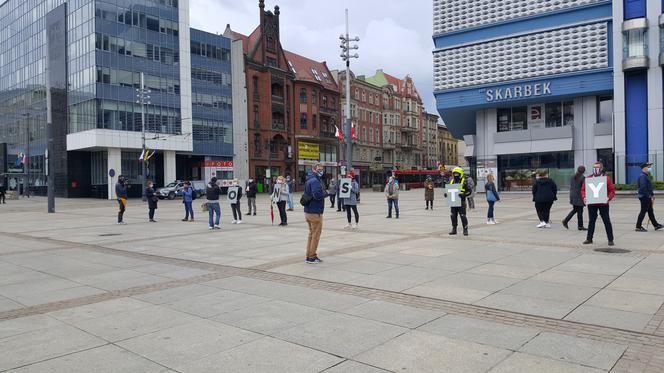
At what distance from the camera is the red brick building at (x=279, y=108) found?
204ft

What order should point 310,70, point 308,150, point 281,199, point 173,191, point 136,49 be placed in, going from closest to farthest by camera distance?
point 281,199 → point 173,191 → point 136,49 → point 308,150 → point 310,70

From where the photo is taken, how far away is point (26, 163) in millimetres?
55938

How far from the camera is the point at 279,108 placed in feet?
212

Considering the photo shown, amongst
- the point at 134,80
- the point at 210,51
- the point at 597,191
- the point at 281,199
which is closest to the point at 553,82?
the point at 281,199

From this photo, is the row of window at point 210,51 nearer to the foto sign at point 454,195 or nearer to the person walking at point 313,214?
the foto sign at point 454,195

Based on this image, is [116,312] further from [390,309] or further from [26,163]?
[26,163]

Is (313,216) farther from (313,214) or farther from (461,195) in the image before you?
(461,195)

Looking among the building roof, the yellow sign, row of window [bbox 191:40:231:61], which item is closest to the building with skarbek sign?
the yellow sign

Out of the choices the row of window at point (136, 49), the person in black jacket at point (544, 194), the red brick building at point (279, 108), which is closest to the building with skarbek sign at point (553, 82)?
the red brick building at point (279, 108)

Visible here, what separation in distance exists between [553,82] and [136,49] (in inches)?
1554

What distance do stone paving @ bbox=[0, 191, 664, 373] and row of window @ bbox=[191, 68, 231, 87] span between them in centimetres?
4806

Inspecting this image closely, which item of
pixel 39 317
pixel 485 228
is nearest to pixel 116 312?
pixel 39 317

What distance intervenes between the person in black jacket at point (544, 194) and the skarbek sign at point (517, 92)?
29.0 m

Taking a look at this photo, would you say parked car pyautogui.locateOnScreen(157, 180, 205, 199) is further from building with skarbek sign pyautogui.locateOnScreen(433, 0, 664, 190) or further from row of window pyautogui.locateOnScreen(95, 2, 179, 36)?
building with skarbek sign pyautogui.locateOnScreen(433, 0, 664, 190)
